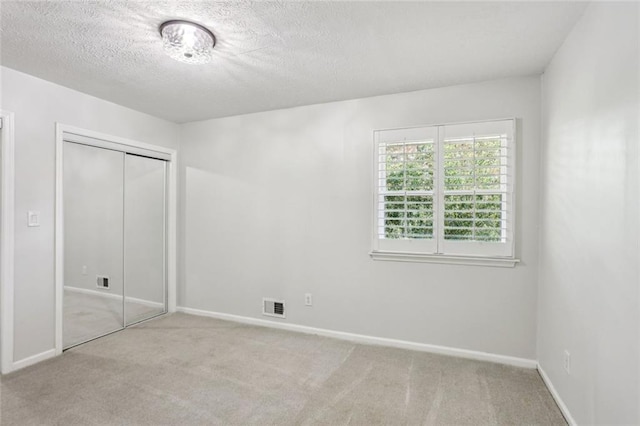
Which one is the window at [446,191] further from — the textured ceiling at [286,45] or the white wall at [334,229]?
the textured ceiling at [286,45]

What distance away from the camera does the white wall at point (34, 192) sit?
8.71 feet

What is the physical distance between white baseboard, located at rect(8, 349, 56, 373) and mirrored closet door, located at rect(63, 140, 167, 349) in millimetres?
174

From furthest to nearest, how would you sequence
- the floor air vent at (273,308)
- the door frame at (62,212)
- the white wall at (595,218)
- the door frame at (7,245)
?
the floor air vent at (273,308) → the door frame at (62,212) → the door frame at (7,245) → the white wall at (595,218)

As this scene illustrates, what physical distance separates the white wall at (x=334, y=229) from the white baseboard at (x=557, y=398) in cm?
23

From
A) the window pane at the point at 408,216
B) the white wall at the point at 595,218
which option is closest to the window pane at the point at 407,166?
the window pane at the point at 408,216

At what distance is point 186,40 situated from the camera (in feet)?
6.59

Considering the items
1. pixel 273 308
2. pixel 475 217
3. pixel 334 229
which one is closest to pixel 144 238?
pixel 273 308

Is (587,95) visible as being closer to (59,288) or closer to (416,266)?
(416,266)

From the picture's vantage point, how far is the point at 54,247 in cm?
290

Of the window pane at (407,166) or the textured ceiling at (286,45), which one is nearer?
the textured ceiling at (286,45)

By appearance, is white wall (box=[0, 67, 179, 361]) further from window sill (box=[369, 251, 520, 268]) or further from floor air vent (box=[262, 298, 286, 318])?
window sill (box=[369, 251, 520, 268])

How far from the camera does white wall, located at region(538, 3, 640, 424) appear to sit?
1395 millimetres

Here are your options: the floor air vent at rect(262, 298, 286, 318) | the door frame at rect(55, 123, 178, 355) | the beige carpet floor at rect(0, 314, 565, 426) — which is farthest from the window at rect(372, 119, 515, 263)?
the door frame at rect(55, 123, 178, 355)

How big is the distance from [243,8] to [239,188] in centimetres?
227
